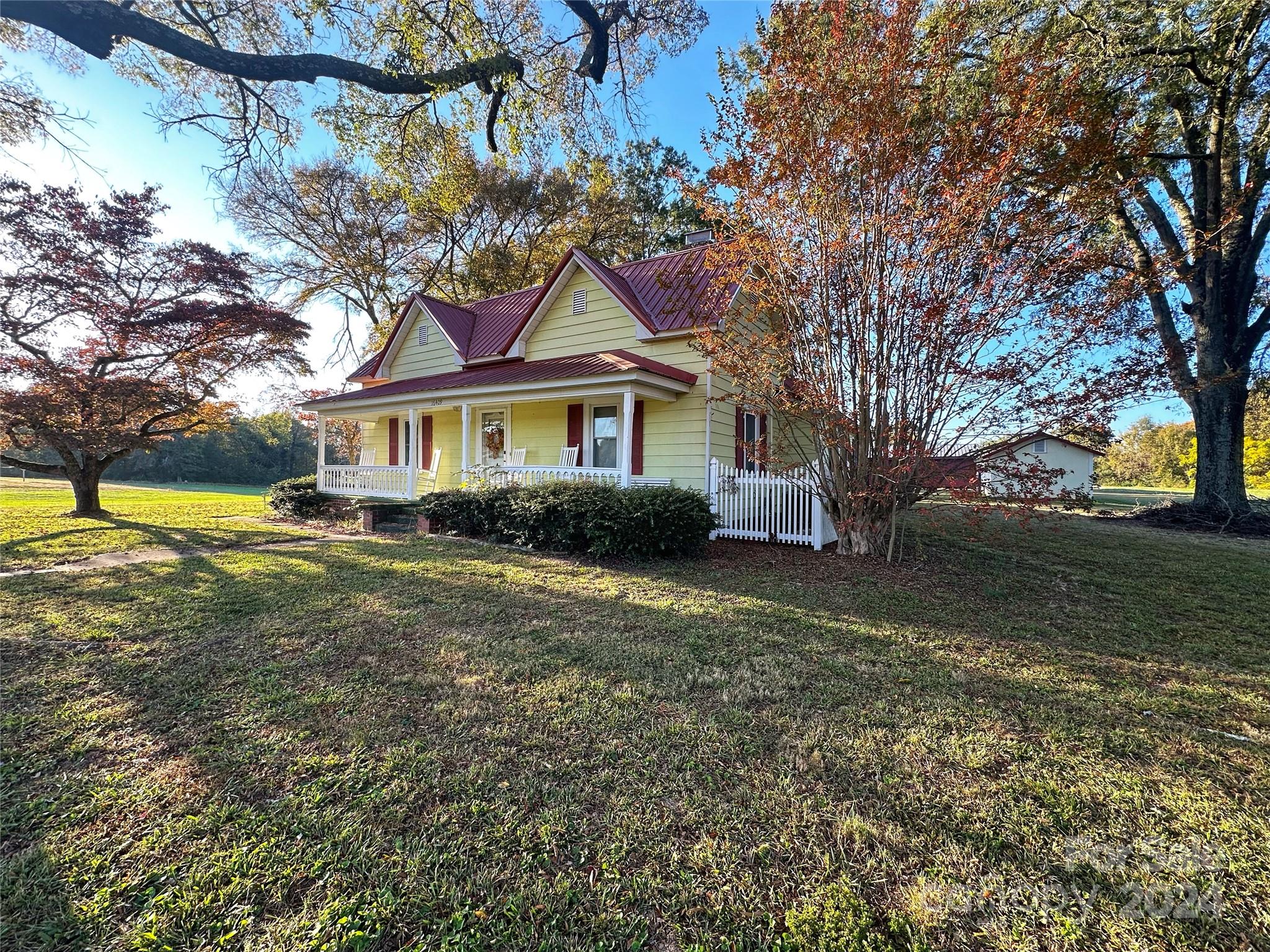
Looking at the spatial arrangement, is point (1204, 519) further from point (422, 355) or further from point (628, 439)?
point (422, 355)

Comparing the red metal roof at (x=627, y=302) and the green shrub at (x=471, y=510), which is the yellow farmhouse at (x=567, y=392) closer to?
the red metal roof at (x=627, y=302)

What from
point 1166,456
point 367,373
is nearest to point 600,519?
point 367,373

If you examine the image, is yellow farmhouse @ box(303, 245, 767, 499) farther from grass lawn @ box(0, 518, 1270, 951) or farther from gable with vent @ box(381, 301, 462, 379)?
grass lawn @ box(0, 518, 1270, 951)

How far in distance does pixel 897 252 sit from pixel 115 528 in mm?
14736

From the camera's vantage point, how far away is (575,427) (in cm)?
1177

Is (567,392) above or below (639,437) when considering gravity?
above

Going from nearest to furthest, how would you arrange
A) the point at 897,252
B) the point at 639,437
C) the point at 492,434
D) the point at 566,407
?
1. the point at 897,252
2. the point at 639,437
3. the point at 566,407
4. the point at 492,434

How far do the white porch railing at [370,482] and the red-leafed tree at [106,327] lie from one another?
10.8ft

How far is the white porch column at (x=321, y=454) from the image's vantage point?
13.8 m

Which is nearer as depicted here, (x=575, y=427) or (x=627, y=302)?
(x=627, y=302)

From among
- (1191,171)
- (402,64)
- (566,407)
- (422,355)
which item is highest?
(1191,171)

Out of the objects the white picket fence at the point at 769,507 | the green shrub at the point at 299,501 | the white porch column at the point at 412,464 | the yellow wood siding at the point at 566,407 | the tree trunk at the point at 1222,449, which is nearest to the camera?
the white picket fence at the point at 769,507

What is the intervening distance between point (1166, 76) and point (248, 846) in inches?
705

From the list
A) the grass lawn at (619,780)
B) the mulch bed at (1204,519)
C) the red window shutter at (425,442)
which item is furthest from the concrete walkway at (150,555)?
the mulch bed at (1204,519)
